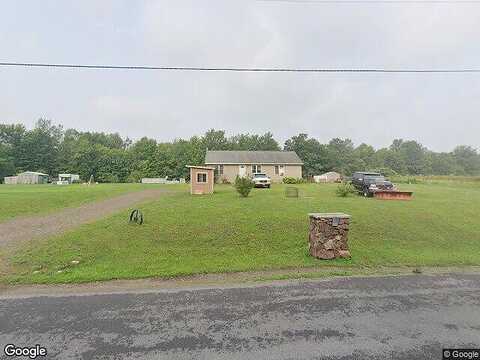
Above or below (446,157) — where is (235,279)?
below

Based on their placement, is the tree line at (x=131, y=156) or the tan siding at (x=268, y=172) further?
the tree line at (x=131, y=156)

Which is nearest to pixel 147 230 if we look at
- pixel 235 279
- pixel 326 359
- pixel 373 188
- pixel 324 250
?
pixel 235 279

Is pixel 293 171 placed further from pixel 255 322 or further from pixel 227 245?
pixel 255 322

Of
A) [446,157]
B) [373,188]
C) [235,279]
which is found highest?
[446,157]

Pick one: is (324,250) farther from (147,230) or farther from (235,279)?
(147,230)

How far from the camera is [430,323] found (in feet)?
11.7

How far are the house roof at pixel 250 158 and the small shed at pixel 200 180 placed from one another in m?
17.0

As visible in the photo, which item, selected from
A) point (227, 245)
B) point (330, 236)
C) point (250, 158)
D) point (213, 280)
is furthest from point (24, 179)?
point (330, 236)

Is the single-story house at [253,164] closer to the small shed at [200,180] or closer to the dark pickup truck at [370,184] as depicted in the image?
the small shed at [200,180]

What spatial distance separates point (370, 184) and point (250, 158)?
2107 centimetres

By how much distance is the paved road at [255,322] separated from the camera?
9.80ft

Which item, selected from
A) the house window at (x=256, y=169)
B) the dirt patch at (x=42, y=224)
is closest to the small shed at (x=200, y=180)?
the dirt patch at (x=42, y=224)

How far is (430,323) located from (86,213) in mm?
12776

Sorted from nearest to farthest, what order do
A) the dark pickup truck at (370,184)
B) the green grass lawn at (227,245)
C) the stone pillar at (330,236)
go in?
the green grass lawn at (227,245)
the stone pillar at (330,236)
the dark pickup truck at (370,184)
